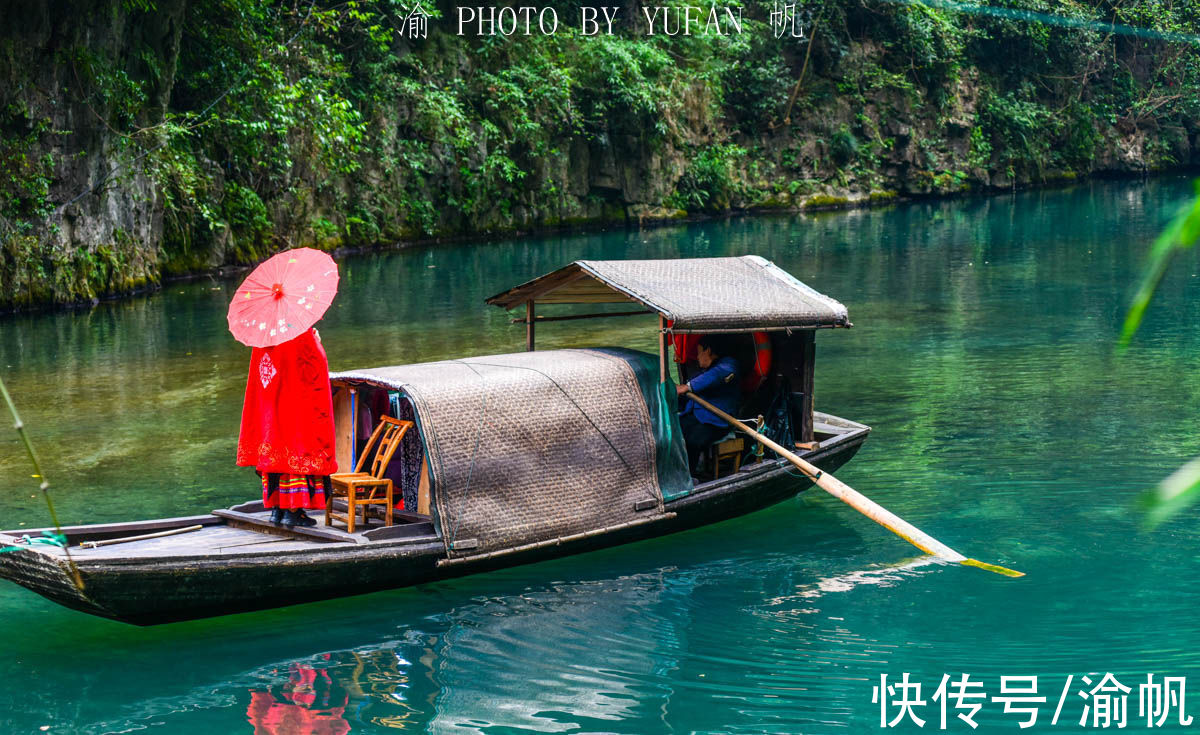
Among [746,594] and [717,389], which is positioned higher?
[717,389]

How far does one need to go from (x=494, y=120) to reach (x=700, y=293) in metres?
26.5

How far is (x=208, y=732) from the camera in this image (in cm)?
565

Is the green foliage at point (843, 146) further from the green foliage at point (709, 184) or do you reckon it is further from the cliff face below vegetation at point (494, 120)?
the green foliage at point (709, 184)

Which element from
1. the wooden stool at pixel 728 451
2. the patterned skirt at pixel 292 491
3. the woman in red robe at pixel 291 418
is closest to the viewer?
the woman in red robe at pixel 291 418

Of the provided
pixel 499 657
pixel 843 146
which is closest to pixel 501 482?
pixel 499 657

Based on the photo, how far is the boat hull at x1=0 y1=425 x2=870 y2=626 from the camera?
19.5 feet

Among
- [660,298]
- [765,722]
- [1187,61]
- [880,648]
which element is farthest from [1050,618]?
[1187,61]

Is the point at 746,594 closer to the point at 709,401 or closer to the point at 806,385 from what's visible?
the point at 709,401

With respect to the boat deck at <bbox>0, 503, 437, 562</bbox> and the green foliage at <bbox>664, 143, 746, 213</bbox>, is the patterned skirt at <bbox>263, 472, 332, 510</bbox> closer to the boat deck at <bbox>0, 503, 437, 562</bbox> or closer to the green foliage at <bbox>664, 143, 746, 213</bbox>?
the boat deck at <bbox>0, 503, 437, 562</bbox>

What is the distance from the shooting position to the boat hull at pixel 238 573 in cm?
595

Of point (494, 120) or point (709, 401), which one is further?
point (494, 120)

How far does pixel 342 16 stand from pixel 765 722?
2649 cm

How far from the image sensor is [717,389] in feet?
28.0

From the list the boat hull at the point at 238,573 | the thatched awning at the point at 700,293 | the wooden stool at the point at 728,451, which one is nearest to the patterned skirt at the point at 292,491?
the boat hull at the point at 238,573
